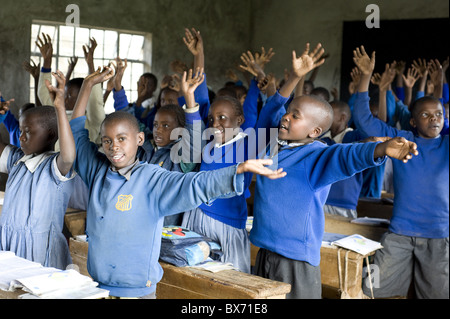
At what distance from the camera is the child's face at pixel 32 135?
2.60 meters

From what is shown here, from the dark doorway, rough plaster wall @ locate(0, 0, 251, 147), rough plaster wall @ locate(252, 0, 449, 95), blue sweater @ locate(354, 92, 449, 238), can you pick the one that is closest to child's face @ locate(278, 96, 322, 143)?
blue sweater @ locate(354, 92, 449, 238)

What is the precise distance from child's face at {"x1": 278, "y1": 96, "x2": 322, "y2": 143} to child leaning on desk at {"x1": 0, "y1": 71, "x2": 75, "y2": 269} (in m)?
1.02

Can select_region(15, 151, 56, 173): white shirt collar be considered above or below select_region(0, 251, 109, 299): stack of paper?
above

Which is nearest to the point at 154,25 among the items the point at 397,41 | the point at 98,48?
the point at 98,48

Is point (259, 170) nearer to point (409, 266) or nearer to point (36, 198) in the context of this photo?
point (36, 198)

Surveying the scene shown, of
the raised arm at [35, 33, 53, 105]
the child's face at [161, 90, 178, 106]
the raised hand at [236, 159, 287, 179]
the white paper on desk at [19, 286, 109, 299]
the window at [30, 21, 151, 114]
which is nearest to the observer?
the white paper on desk at [19, 286, 109, 299]

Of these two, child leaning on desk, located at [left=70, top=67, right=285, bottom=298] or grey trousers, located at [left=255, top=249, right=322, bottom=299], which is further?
grey trousers, located at [left=255, top=249, right=322, bottom=299]

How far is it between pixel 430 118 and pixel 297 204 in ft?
4.59

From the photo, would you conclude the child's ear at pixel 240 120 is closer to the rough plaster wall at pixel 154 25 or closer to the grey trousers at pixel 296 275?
the grey trousers at pixel 296 275

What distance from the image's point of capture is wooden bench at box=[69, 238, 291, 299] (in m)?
2.31

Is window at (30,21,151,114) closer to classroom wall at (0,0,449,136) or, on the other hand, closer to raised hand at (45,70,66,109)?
classroom wall at (0,0,449,136)

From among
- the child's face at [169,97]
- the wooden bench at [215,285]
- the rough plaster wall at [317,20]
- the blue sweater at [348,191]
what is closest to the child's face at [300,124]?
the wooden bench at [215,285]

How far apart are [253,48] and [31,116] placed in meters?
7.58

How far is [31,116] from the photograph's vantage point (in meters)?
2.60
